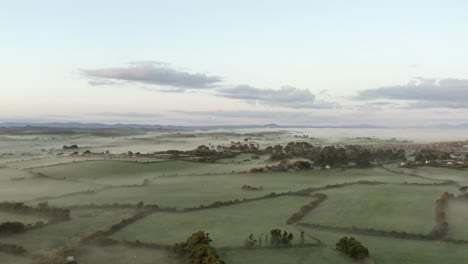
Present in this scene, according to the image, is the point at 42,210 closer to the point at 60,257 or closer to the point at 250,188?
the point at 60,257

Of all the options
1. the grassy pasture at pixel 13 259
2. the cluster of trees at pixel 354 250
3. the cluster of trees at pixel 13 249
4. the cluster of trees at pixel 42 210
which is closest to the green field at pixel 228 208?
the grassy pasture at pixel 13 259

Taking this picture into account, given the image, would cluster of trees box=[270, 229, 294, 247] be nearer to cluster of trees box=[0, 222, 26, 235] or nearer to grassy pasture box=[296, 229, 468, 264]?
grassy pasture box=[296, 229, 468, 264]

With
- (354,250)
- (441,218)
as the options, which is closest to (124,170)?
(441,218)

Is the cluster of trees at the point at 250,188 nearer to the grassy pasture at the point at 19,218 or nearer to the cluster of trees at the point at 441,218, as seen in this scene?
the cluster of trees at the point at 441,218

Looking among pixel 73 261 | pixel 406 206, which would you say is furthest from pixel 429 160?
pixel 73 261

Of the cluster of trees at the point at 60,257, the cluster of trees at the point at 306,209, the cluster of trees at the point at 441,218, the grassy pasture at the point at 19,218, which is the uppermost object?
the cluster of trees at the point at 441,218

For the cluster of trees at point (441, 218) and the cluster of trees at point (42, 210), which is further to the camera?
the cluster of trees at point (42, 210)
